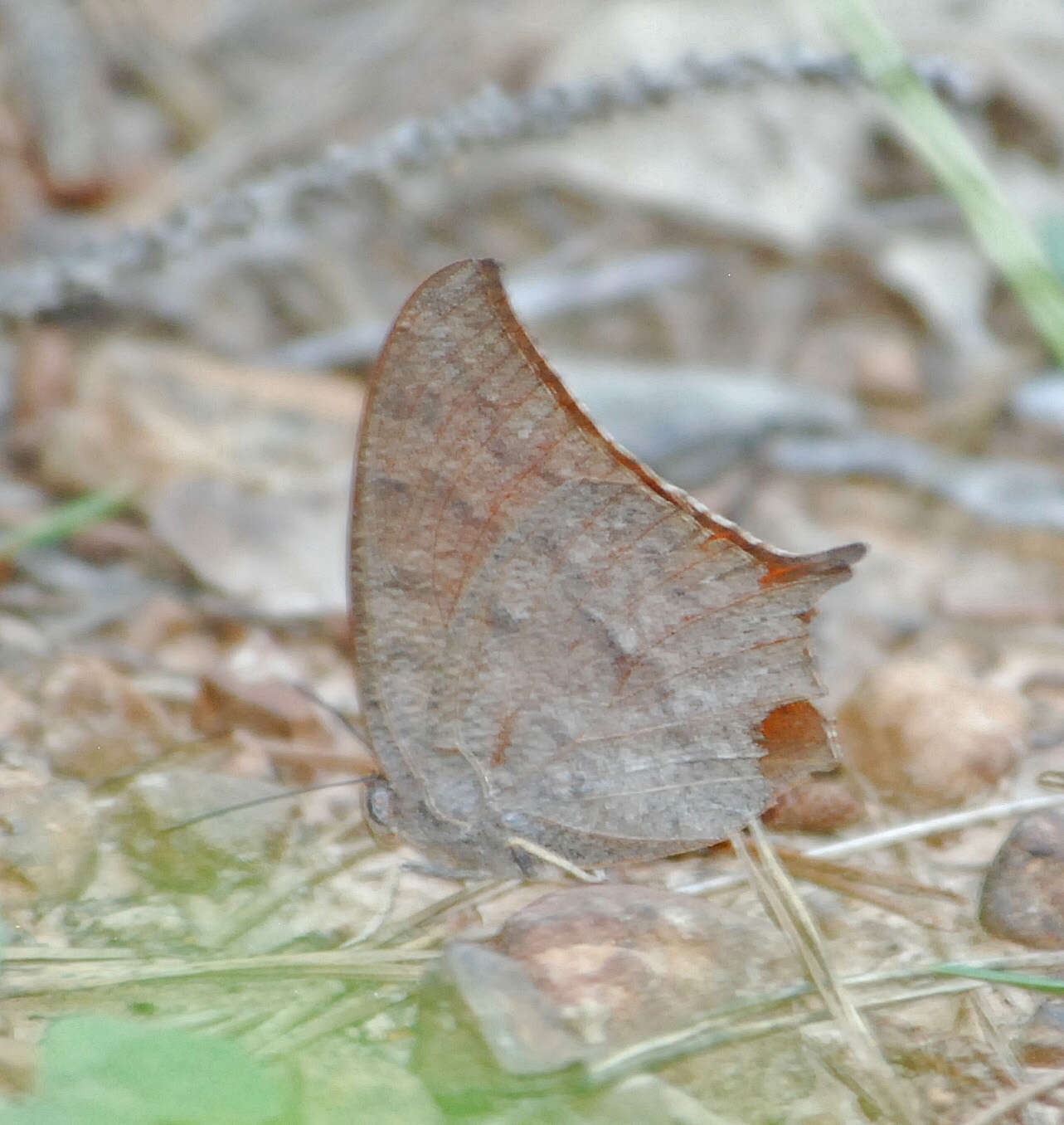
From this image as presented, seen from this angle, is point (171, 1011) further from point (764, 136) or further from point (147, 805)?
point (764, 136)

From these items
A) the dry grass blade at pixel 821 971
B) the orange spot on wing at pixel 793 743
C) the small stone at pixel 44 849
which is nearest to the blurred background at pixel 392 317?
the small stone at pixel 44 849

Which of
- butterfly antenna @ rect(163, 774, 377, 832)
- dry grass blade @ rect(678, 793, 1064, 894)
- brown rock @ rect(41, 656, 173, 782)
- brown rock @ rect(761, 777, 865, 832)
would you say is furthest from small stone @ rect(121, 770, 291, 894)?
brown rock @ rect(761, 777, 865, 832)

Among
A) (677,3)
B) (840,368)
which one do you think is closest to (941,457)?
(840,368)

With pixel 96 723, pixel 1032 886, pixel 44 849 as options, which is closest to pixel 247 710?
pixel 96 723

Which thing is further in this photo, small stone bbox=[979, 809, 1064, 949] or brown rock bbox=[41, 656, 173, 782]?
brown rock bbox=[41, 656, 173, 782]

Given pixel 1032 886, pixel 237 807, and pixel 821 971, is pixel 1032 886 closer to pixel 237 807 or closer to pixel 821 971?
pixel 821 971

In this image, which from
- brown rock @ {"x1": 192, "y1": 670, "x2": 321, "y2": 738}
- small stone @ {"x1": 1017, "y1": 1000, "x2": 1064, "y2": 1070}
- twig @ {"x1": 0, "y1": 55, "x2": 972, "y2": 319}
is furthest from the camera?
twig @ {"x1": 0, "y1": 55, "x2": 972, "y2": 319}

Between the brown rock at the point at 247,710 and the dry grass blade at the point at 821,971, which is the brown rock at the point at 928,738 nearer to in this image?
the dry grass blade at the point at 821,971

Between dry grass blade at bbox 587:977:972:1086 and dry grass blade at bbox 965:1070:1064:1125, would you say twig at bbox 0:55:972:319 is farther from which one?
dry grass blade at bbox 965:1070:1064:1125
